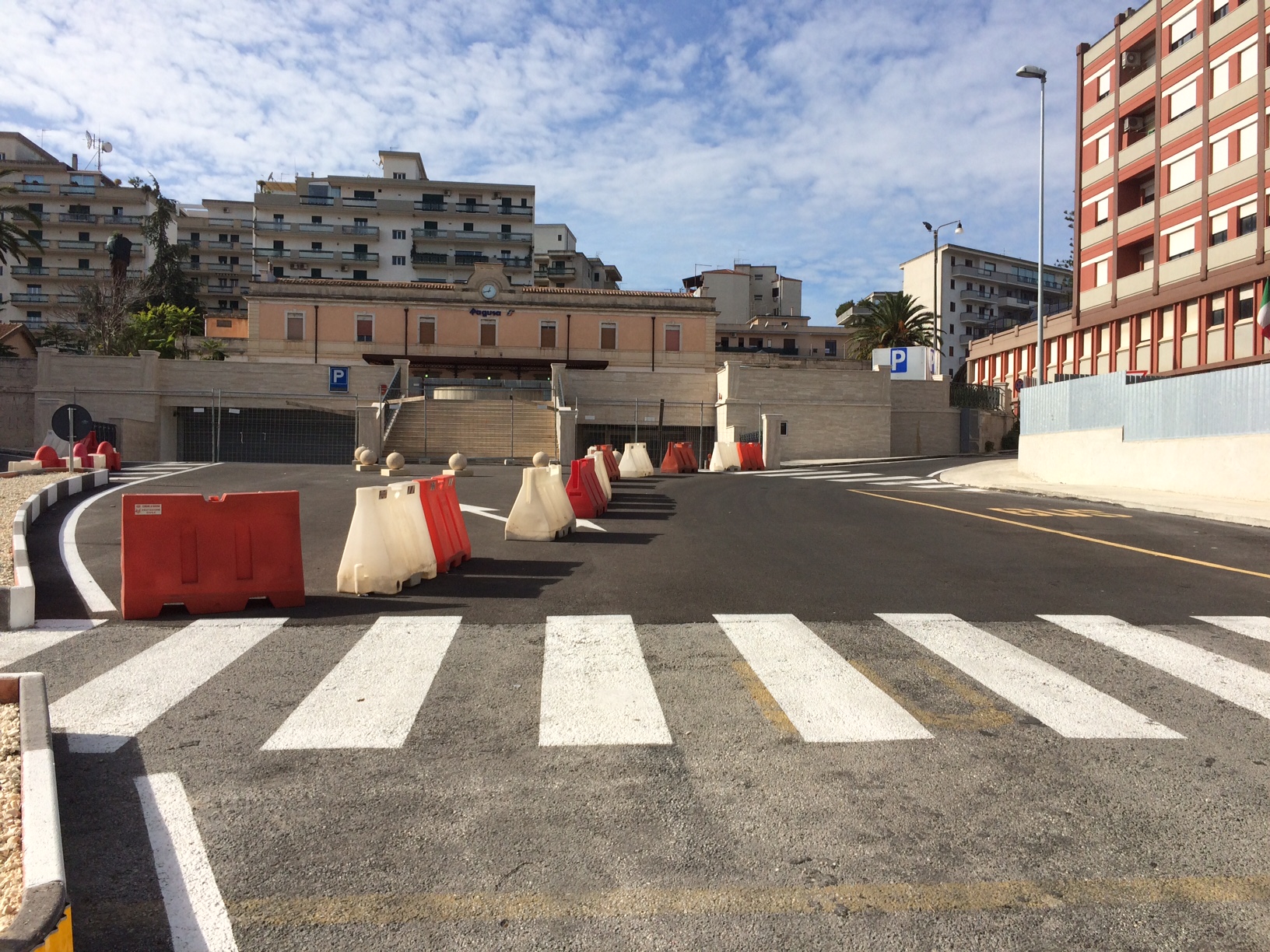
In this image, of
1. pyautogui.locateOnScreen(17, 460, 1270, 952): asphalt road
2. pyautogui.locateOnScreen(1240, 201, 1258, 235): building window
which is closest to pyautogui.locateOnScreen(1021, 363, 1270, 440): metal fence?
pyautogui.locateOnScreen(17, 460, 1270, 952): asphalt road

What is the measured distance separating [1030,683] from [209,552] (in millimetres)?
6102

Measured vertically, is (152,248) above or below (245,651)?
above

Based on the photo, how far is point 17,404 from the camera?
4022cm

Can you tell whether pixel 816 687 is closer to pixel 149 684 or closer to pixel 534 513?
pixel 149 684

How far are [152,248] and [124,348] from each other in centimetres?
3343

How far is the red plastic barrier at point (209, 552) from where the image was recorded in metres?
7.09

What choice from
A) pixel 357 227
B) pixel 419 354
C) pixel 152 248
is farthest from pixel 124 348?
pixel 152 248

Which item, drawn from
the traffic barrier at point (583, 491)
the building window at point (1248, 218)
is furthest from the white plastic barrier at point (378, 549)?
the building window at point (1248, 218)

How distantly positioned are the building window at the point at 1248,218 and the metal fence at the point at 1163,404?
52.7ft

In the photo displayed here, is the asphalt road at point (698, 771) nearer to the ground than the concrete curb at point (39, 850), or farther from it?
nearer to the ground

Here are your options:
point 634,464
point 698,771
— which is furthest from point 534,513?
point 634,464

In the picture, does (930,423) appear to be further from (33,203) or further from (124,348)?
(33,203)

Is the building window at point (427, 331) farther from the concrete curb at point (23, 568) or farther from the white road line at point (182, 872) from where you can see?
the white road line at point (182, 872)

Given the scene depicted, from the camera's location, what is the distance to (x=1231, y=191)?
1387 inches
